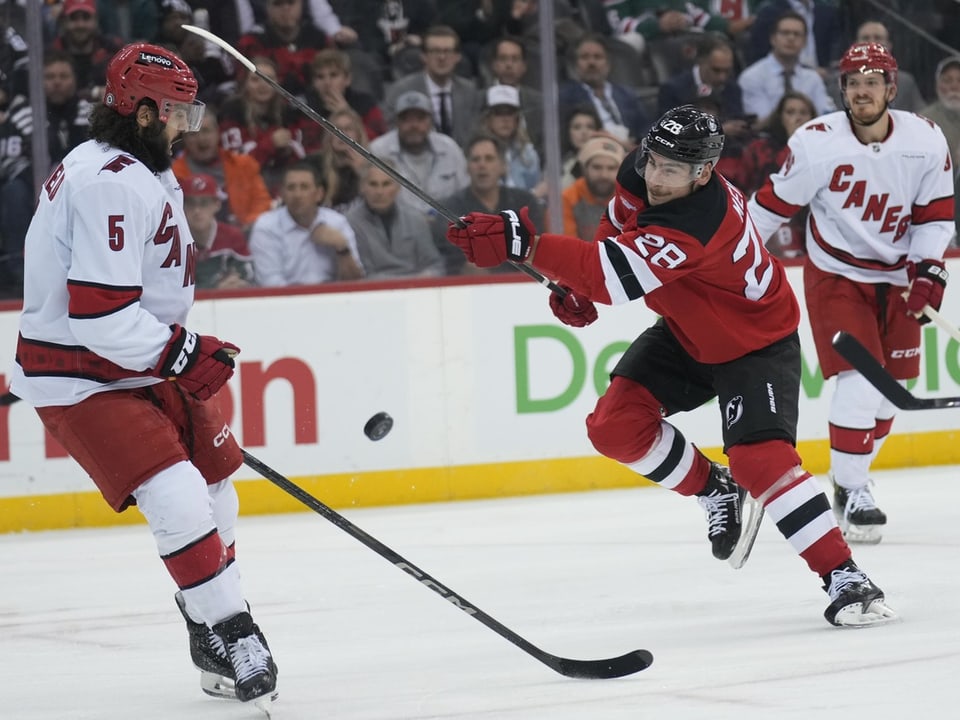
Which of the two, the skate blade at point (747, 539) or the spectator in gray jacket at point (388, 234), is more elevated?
the spectator in gray jacket at point (388, 234)

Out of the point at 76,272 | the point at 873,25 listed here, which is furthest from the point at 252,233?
the point at 76,272

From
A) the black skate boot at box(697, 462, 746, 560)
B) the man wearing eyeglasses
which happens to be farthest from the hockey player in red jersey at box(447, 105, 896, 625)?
the man wearing eyeglasses

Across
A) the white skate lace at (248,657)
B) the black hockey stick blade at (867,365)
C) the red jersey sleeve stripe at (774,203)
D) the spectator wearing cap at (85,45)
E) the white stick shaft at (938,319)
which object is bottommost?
the white skate lace at (248,657)

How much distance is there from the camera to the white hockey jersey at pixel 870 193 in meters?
4.33

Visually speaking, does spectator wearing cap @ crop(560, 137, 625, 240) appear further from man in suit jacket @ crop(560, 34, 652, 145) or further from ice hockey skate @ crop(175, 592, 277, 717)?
ice hockey skate @ crop(175, 592, 277, 717)

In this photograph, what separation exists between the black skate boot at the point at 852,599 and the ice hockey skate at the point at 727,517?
46 cm

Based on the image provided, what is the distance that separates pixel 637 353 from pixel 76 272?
1.47 metres

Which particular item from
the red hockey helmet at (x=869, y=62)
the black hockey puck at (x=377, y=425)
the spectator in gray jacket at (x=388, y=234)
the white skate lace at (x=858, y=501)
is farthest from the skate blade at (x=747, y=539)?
the spectator in gray jacket at (x=388, y=234)

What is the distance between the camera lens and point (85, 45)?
220 inches

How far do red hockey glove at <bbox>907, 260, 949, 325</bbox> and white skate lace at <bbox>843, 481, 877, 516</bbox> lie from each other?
1.73 ft

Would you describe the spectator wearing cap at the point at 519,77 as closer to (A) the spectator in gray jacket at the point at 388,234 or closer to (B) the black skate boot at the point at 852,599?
(A) the spectator in gray jacket at the point at 388,234

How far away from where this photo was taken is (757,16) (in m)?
6.25

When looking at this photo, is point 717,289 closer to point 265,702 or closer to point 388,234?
point 265,702

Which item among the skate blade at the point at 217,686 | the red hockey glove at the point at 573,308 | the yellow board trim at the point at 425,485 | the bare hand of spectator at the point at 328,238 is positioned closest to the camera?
the skate blade at the point at 217,686
